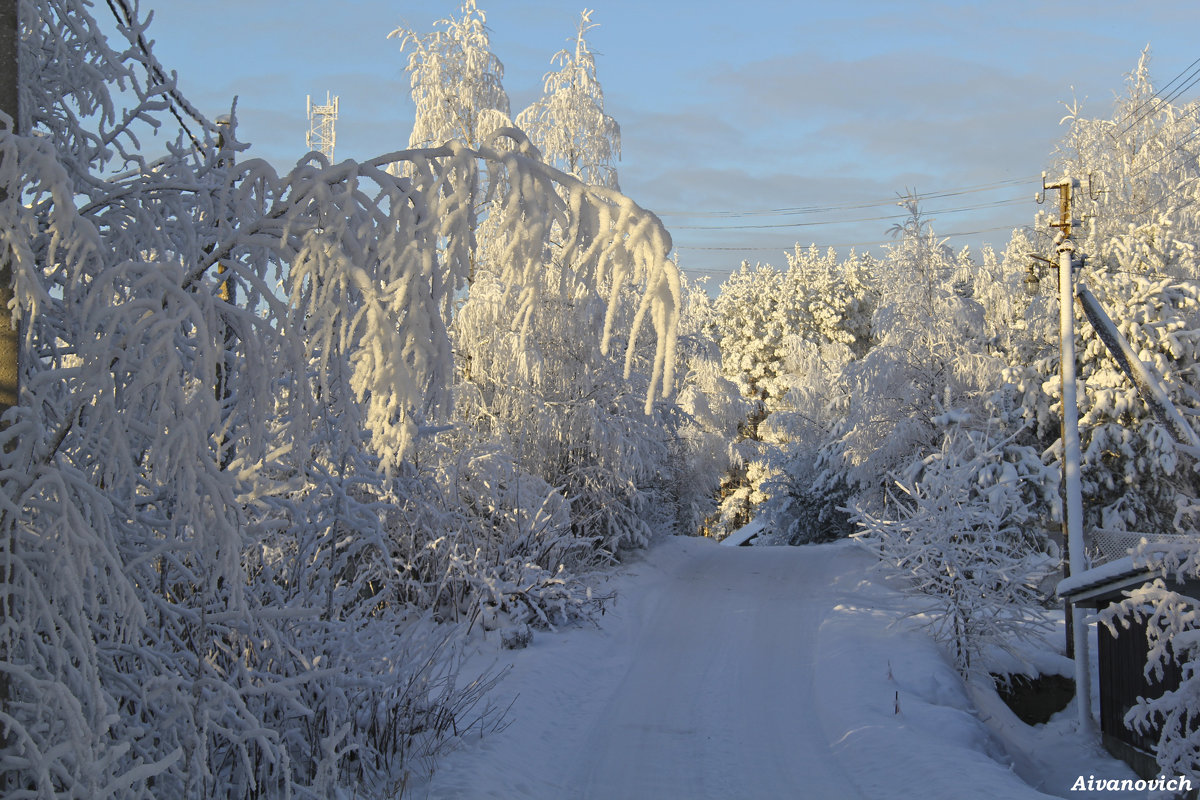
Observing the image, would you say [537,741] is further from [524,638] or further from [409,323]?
[409,323]

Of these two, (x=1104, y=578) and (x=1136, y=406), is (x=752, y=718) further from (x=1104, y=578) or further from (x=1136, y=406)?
(x=1136, y=406)

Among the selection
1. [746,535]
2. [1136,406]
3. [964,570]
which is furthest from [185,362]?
[746,535]

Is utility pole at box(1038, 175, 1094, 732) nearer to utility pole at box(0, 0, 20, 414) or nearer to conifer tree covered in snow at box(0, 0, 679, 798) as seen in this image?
conifer tree covered in snow at box(0, 0, 679, 798)

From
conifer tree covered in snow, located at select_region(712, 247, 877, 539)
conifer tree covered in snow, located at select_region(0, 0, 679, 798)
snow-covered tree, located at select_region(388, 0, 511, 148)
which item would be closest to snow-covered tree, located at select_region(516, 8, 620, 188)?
snow-covered tree, located at select_region(388, 0, 511, 148)

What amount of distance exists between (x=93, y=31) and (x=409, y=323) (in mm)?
3008

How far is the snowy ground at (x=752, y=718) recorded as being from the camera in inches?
267

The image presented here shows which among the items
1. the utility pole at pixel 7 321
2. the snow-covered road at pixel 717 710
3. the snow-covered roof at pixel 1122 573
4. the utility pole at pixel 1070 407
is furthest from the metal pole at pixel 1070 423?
the utility pole at pixel 7 321

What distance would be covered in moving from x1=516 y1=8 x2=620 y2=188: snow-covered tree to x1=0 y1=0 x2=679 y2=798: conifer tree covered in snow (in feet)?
45.4

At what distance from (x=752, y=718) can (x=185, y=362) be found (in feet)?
22.1

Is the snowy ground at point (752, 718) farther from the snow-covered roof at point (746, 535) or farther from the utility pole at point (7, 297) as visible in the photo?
the snow-covered roof at point (746, 535)

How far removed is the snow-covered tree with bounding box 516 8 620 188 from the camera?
18156 mm

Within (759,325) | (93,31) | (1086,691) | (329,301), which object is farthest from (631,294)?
(759,325)

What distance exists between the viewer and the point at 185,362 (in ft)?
13.3

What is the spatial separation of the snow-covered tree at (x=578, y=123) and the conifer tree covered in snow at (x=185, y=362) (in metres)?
13.8
